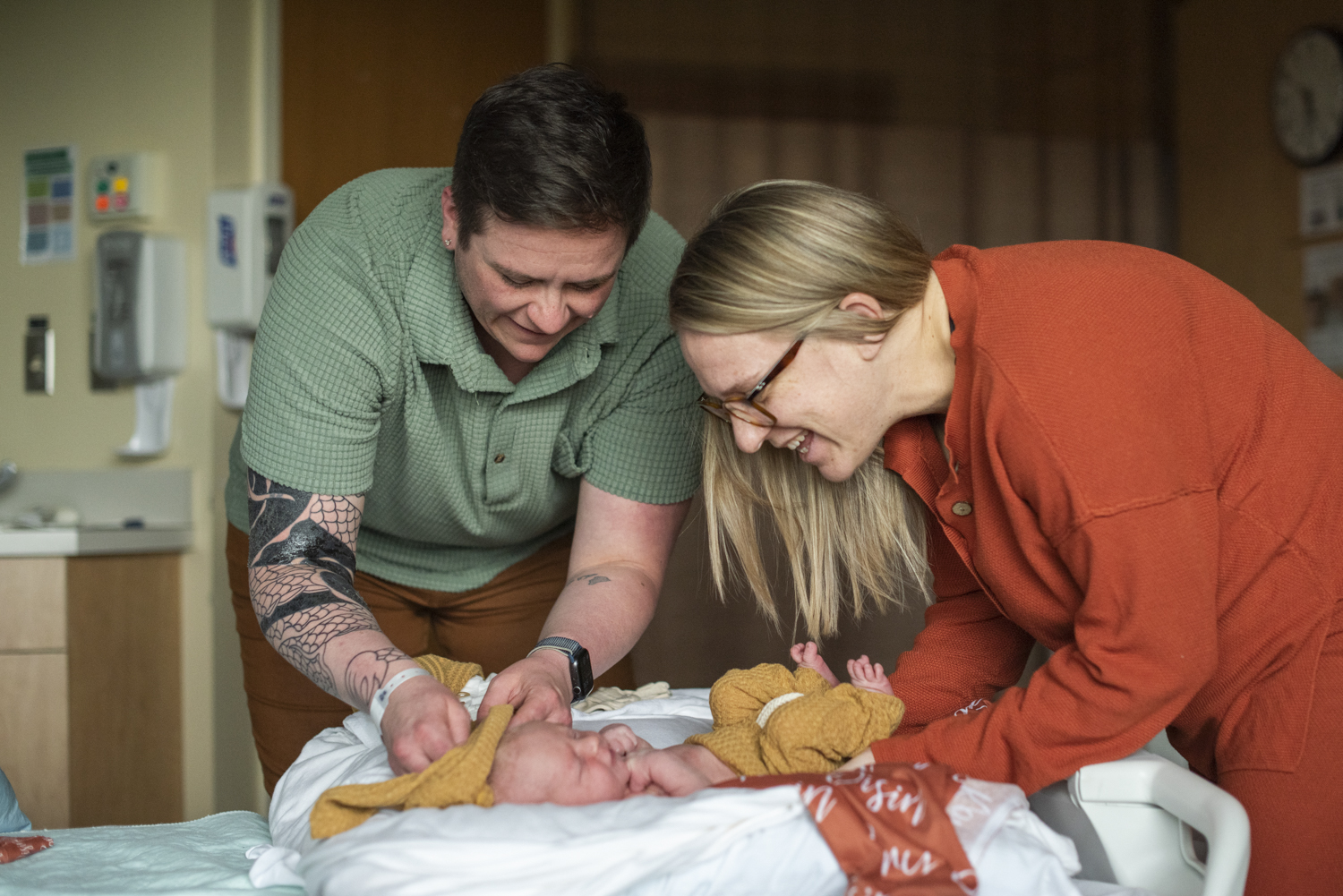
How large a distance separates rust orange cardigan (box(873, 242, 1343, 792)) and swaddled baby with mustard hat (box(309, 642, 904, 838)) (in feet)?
0.29

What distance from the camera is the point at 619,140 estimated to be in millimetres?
1399

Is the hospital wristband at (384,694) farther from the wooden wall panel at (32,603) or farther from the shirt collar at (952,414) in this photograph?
the wooden wall panel at (32,603)

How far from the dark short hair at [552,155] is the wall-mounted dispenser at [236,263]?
163 centimetres

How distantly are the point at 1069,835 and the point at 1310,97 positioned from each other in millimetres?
3068

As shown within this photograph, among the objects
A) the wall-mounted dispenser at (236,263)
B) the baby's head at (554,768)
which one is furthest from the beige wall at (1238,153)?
the baby's head at (554,768)

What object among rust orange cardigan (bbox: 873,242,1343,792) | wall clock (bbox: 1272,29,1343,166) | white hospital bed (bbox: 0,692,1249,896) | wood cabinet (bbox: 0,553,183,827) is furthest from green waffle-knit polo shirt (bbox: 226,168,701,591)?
wall clock (bbox: 1272,29,1343,166)

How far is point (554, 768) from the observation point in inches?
45.1

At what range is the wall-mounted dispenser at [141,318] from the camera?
9.31 feet

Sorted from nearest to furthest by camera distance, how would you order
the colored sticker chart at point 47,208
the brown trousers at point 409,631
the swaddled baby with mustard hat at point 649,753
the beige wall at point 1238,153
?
the swaddled baby with mustard hat at point 649,753 → the brown trousers at point 409,631 → the colored sticker chart at point 47,208 → the beige wall at point 1238,153

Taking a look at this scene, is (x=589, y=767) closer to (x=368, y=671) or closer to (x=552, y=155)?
(x=368, y=671)

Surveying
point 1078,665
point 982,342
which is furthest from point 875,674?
point 982,342

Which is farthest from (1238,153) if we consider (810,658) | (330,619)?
(330,619)

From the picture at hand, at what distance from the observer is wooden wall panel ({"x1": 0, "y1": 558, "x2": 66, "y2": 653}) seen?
97.8 inches

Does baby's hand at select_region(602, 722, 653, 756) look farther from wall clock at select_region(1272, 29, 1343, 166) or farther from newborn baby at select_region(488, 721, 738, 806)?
wall clock at select_region(1272, 29, 1343, 166)
